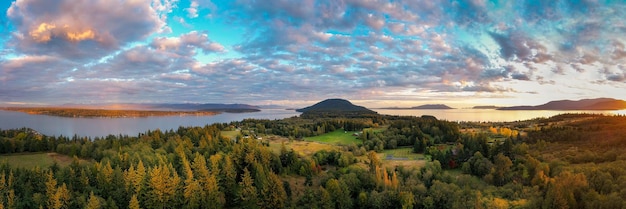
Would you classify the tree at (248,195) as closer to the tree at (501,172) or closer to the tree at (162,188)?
the tree at (162,188)

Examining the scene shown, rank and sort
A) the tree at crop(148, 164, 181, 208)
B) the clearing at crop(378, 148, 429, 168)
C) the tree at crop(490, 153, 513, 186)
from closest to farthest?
the tree at crop(148, 164, 181, 208)
the tree at crop(490, 153, 513, 186)
the clearing at crop(378, 148, 429, 168)

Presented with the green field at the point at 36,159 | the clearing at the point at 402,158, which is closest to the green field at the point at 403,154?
the clearing at the point at 402,158

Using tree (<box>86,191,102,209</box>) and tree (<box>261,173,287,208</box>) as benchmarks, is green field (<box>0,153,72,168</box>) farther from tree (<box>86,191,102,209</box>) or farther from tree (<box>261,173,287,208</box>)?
tree (<box>261,173,287,208</box>)

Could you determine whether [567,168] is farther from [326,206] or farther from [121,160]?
[121,160]

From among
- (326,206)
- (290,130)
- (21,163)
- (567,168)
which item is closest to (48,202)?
(326,206)

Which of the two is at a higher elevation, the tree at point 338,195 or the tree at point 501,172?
the tree at point 501,172

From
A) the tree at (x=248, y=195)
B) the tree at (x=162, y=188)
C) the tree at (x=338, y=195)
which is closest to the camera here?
the tree at (x=162, y=188)

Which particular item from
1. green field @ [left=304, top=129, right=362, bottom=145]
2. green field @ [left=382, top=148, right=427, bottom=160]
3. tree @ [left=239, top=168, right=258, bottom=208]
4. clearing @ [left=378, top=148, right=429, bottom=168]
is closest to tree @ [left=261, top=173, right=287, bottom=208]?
tree @ [left=239, top=168, right=258, bottom=208]

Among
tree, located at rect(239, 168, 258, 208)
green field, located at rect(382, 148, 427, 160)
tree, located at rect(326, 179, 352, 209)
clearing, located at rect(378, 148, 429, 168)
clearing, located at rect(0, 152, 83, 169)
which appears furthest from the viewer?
green field, located at rect(382, 148, 427, 160)

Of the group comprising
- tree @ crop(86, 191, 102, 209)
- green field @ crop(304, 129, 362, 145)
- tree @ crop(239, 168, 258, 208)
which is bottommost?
tree @ crop(239, 168, 258, 208)
